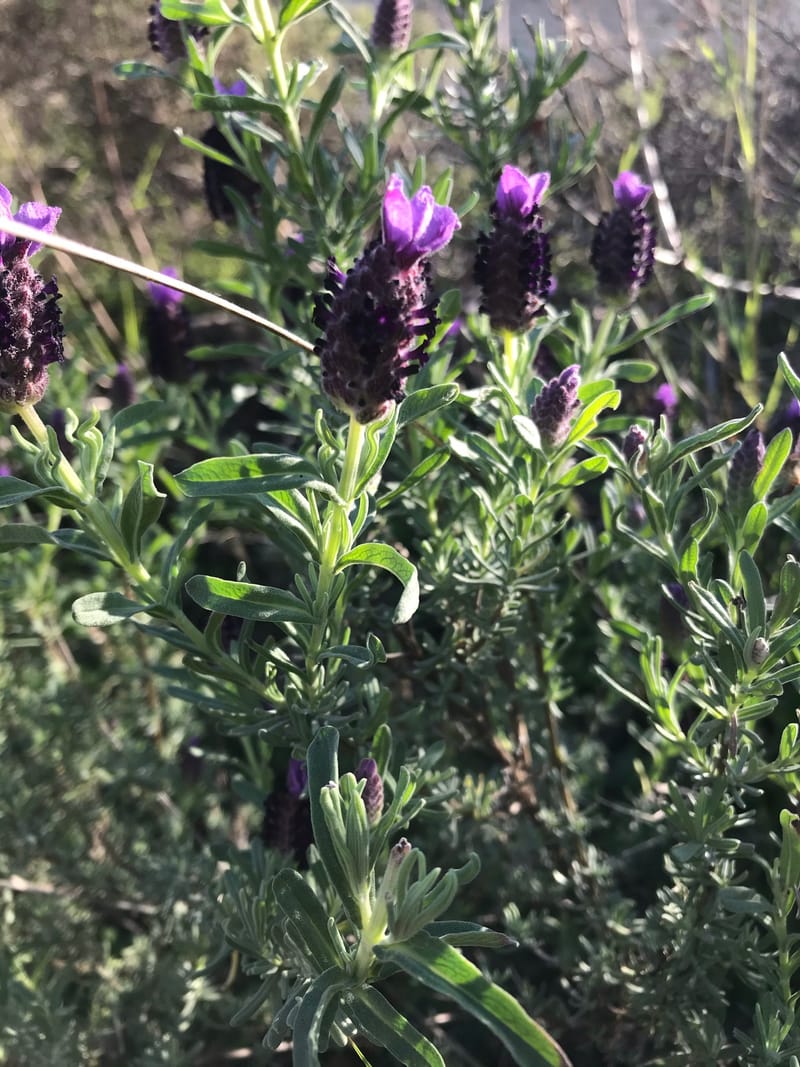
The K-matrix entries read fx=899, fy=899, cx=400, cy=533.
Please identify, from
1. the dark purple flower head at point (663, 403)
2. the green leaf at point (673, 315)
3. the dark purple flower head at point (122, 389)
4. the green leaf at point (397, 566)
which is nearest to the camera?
the green leaf at point (397, 566)

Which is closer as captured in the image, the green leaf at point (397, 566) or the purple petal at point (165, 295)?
the green leaf at point (397, 566)

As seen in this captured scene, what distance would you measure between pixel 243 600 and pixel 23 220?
0.43m

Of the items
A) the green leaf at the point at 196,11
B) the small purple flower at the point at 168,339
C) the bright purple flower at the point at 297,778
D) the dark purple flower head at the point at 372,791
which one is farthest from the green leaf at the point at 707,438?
the small purple flower at the point at 168,339

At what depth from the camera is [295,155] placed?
4.00 ft

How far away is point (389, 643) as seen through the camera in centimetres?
145

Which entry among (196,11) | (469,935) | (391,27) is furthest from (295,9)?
(469,935)

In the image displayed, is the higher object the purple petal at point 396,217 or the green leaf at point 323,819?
the purple petal at point 396,217

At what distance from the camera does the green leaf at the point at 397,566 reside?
76cm

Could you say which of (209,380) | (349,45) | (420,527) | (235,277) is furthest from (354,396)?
(235,277)

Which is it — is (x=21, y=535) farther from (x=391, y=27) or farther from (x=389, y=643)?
(x=391, y=27)

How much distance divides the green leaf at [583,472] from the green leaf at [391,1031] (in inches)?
22.8

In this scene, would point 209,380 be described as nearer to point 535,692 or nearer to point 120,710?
point 120,710

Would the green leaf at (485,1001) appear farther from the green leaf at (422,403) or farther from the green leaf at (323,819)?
the green leaf at (422,403)

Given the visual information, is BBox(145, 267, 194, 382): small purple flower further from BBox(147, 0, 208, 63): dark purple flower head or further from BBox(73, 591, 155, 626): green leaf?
BBox(73, 591, 155, 626): green leaf
